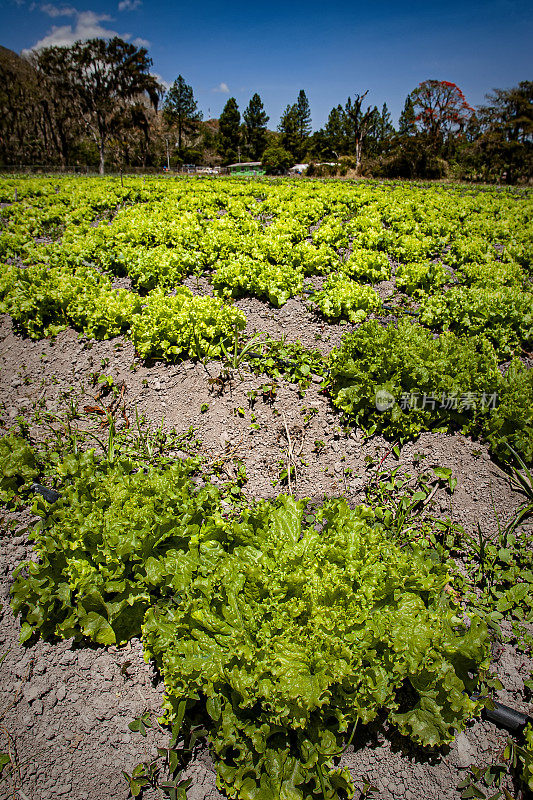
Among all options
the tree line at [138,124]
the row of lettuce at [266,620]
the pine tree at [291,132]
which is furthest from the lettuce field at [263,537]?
the pine tree at [291,132]

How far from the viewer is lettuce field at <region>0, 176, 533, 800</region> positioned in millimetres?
2512

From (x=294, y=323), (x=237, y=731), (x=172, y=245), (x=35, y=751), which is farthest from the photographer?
(x=172, y=245)

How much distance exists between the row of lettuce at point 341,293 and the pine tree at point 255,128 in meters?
85.3

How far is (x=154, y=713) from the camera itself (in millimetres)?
2865

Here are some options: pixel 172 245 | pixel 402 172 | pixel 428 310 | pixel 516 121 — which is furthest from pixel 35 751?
pixel 516 121

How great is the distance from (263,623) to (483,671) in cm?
154

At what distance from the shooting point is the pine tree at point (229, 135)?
251 feet

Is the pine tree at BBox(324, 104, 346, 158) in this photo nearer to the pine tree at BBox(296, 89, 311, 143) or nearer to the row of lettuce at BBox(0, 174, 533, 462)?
the pine tree at BBox(296, 89, 311, 143)

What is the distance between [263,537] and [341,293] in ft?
14.0

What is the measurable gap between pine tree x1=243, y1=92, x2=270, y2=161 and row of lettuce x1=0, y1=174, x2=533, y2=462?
8535 centimetres

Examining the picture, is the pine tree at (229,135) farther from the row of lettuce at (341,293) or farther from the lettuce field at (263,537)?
the lettuce field at (263,537)

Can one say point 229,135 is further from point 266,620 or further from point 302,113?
point 266,620

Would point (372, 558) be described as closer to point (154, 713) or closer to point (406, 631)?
point (406, 631)

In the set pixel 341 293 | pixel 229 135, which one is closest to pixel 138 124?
pixel 229 135
